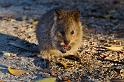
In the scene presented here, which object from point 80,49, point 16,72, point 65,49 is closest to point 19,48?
point 80,49

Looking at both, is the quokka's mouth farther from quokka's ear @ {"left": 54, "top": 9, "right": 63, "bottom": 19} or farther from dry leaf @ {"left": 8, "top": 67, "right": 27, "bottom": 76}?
dry leaf @ {"left": 8, "top": 67, "right": 27, "bottom": 76}

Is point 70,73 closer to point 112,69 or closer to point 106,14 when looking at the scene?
point 112,69

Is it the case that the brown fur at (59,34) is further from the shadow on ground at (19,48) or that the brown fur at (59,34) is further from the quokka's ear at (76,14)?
the shadow on ground at (19,48)

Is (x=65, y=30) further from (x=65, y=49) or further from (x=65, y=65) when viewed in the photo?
(x=65, y=65)

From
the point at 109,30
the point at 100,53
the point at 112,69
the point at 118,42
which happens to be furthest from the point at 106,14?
the point at 112,69

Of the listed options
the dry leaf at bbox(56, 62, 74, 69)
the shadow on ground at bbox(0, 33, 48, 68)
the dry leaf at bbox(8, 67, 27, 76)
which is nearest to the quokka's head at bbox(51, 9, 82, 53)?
the dry leaf at bbox(56, 62, 74, 69)

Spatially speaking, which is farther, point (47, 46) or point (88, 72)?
point (47, 46)

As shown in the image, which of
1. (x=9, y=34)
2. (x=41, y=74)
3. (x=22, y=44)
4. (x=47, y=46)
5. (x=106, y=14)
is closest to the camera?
(x=41, y=74)

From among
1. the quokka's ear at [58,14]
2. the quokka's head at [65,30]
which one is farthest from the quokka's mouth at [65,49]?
the quokka's ear at [58,14]
